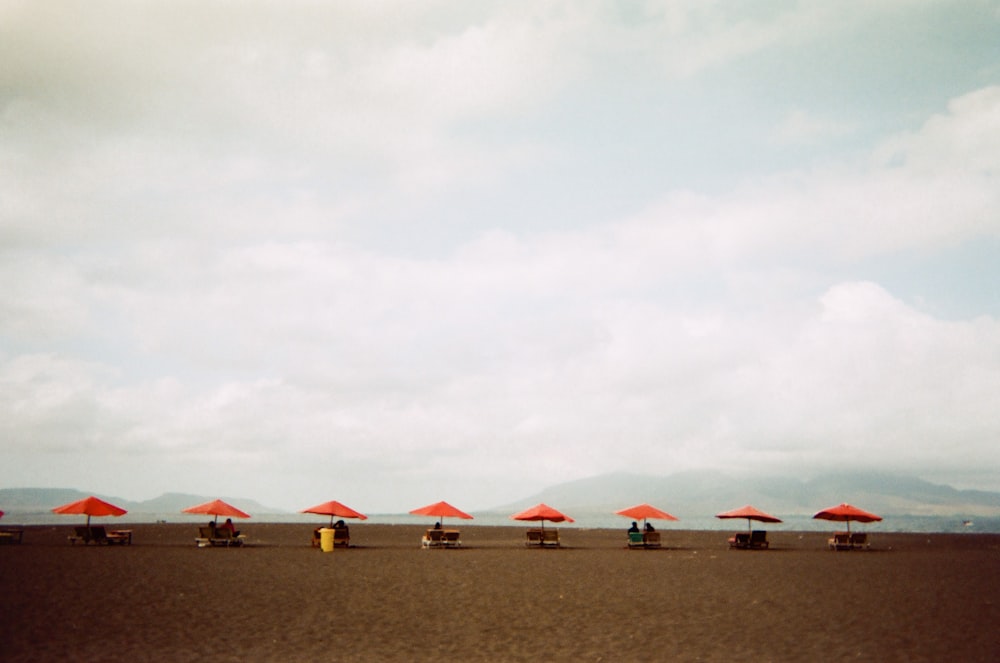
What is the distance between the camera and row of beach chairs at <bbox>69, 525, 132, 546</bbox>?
29.3m

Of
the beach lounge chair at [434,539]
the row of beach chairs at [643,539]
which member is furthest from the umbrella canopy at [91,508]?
the row of beach chairs at [643,539]

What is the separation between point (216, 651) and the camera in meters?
11.0

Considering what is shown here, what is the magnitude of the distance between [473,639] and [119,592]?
28.2 feet

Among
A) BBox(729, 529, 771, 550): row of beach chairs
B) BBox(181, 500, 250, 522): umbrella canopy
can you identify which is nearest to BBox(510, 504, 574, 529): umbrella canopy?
BBox(729, 529, 771, 550): row of beach chairs

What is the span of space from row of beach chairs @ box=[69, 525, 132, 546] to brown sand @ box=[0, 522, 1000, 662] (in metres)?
4.42

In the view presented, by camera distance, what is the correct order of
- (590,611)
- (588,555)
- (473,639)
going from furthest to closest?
(588,555) → (590,611) → (473,639)

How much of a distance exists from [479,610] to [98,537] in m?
21.7

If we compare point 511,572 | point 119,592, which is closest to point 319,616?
point 119,592

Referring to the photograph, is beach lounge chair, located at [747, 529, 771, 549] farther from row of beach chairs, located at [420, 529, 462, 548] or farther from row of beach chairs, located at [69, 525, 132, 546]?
row of beach chairs, located at [69, 525, 132, 546]

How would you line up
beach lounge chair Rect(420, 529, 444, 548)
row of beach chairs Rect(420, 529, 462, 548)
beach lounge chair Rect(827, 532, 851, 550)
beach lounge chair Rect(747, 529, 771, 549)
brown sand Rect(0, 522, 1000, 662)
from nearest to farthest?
brown sand Rect(0, 522, 1000, 662), beach lounge chair Rect(420, 529, 444, 548), row of beach chairs Rect(420, 529, 462, 548), beach lounge chair Rect(827, 532, 851, 550), beach lounge chair Rect(747, 529, 771, 549)

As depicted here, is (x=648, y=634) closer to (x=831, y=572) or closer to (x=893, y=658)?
(x=893, y=658)

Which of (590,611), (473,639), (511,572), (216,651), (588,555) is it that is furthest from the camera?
(588,555)

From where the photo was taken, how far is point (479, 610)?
15.0 m

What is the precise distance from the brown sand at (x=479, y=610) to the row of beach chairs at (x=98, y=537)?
4421 millimetres
